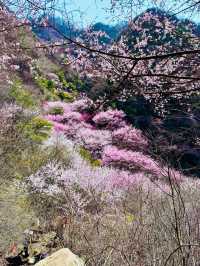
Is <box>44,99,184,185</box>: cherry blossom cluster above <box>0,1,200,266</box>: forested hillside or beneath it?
beneath

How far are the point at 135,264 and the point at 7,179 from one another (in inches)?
290

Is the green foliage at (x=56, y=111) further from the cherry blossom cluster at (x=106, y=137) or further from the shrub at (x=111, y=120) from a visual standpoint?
the shrub at (x=111, y=120)

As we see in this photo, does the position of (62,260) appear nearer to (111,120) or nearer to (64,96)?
(111,120)

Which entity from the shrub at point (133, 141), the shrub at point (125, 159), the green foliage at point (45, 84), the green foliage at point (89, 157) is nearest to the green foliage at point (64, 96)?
the green foliage at point (45, 84)

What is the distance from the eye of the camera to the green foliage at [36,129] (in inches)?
578

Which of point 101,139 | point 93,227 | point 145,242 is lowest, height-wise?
point 101,139

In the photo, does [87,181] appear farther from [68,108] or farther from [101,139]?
[68,108]

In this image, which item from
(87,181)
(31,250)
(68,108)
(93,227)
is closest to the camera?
(93,227)

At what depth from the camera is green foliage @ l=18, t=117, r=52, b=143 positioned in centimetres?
1467

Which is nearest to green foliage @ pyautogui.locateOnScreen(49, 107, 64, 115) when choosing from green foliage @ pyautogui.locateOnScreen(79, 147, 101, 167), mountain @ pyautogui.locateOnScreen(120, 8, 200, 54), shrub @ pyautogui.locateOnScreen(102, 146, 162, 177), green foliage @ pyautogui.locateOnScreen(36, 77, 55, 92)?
green foliage @ pyautogui.locateOnScreen(36, 77, 55, 92)

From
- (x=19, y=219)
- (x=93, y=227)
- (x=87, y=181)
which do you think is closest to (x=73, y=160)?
(x=87, y=181)

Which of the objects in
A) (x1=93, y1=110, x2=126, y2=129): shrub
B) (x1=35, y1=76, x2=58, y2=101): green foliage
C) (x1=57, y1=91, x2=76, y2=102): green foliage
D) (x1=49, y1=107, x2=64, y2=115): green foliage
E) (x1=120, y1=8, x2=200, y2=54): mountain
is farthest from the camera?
(x1=57, y1=91, x2=76, y2=102): green foliage

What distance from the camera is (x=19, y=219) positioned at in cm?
994

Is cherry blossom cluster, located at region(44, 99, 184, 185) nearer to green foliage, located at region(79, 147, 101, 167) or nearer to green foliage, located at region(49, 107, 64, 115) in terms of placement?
green foliage, located at region(49, 107, 64, 115)
